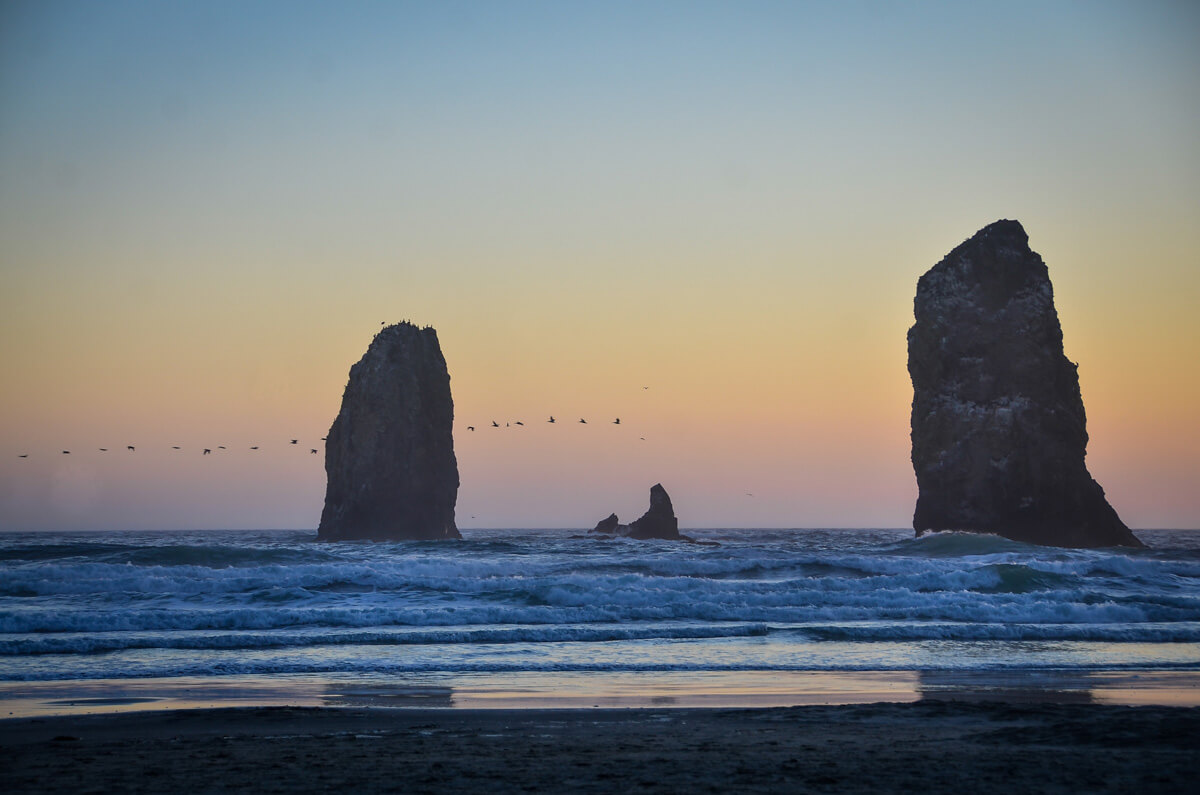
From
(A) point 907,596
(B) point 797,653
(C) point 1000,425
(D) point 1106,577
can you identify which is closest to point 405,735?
(B) point 797,653

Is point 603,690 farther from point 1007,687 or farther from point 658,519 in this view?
point 658,519

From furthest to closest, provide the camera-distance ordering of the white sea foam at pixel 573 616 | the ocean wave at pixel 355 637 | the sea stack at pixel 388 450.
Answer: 1. the sea stack at pixel 388 450
2. the ocean wave at pixel 355 637
3. the white sea foam at pixel 573 616

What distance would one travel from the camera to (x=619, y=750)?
9031 mm

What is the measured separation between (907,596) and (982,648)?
260 inches

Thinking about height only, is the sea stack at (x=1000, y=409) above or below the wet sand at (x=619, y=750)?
above

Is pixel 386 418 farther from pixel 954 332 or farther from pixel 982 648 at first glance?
pixel 982 648

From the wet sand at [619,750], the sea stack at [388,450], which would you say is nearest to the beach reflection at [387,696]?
the wet sand at [619,750]

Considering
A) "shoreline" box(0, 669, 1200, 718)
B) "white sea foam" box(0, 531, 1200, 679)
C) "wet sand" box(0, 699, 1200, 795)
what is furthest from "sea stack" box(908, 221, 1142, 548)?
"wet sand" box(0, 699, 1200, 795)

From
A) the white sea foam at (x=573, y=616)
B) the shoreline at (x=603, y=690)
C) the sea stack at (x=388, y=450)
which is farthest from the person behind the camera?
the sea stack at (x=388, y=450)

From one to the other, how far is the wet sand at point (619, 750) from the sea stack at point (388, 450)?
72.3 m

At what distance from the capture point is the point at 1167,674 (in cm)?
1502

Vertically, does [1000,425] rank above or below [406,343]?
below

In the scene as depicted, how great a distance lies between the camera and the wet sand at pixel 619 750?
302 inches

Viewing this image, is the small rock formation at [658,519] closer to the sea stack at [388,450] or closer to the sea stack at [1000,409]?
the sea stack at [388,450]
